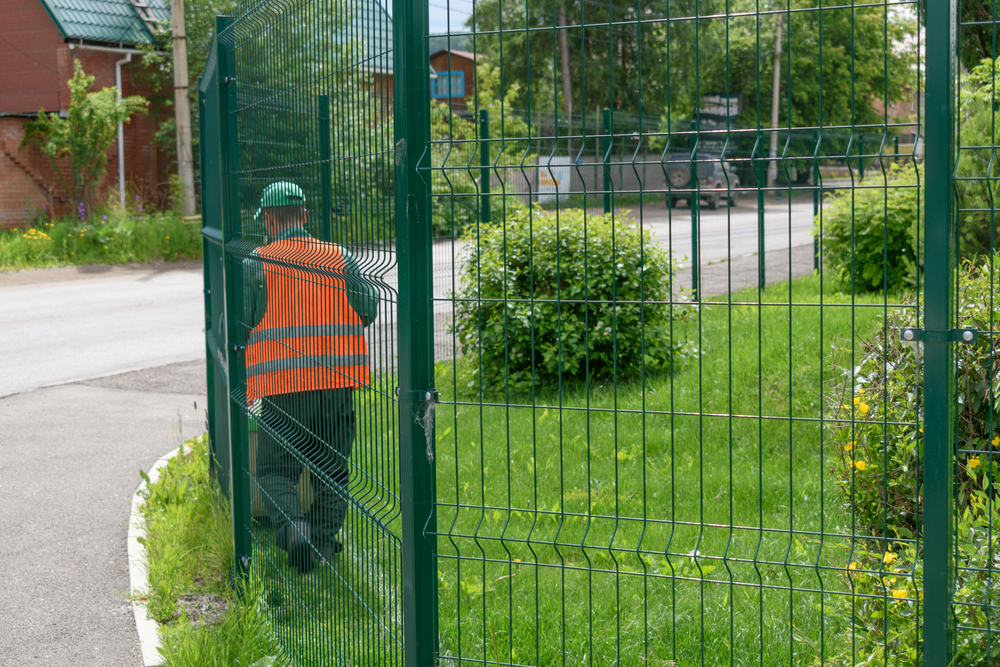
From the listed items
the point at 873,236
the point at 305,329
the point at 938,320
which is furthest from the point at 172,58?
the point at 938,320

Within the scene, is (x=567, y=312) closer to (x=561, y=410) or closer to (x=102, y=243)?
(x=561, y=410)

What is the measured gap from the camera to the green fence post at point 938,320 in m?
1.87

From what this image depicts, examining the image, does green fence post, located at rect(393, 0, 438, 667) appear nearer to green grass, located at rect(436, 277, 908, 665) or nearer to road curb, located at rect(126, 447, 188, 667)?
green grass, located at rect(436, 277, 908, 665)

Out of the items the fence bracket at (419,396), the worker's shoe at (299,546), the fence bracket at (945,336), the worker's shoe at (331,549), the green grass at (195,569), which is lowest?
the green grass at (195,569)

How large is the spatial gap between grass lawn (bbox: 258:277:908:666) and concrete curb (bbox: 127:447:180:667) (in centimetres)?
58

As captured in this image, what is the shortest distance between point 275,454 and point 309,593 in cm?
65

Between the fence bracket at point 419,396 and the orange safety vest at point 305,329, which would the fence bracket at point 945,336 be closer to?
the fence bracket at point 419,396

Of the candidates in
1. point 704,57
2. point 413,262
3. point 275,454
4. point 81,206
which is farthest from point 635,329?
point 704,57

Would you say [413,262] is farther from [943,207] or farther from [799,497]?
[799,497]

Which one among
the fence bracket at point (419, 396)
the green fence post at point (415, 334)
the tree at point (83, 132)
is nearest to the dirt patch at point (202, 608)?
the green fence post at point (415, 334)

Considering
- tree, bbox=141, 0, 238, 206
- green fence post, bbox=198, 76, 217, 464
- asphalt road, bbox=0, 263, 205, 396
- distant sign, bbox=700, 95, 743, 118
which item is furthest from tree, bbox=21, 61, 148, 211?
green fence post, bbox=198, 76, 217, 464

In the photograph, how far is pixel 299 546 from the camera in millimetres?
3533

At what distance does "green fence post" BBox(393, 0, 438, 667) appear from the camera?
96.0 inches

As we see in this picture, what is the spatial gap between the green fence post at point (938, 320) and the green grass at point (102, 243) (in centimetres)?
1858
